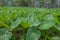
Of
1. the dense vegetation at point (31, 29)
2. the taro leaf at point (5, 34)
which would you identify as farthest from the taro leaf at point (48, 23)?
the taro leaf at point (5, 34)

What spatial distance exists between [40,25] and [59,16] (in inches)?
11.9

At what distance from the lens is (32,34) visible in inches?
49.9

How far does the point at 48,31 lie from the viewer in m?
1.31

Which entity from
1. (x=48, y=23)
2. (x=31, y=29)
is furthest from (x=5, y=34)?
(x=48, y=23)

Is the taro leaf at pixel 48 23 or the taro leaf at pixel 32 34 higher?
the taro leaf at pixel 48 23

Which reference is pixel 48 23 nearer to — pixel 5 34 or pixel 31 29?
pixel 31 29

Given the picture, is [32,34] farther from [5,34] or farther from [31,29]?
[5,34]

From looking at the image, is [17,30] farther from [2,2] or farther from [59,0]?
[59,0]

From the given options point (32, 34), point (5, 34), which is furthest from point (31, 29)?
point (5, 34)

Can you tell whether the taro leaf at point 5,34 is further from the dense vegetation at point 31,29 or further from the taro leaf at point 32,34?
the taro leaf at point 32,34

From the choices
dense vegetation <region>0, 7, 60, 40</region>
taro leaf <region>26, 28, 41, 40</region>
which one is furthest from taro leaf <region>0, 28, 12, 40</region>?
taro leaf <region>26, 28, 41, 40</region>

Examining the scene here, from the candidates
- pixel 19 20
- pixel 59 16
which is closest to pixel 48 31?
pixel 19 20

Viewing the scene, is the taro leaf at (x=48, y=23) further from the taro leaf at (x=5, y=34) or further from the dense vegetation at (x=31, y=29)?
the taro leaf at (x=5, y=34)

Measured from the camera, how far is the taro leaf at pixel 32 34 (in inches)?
49.9
